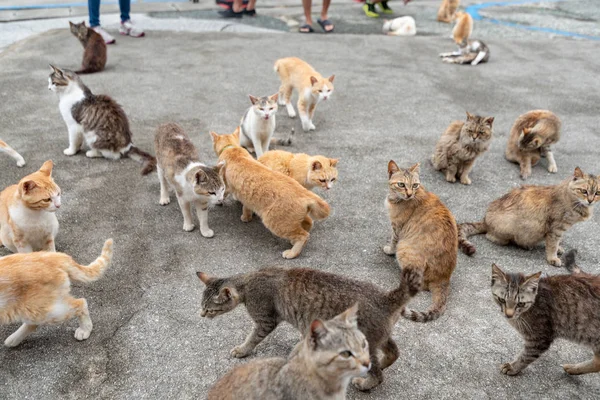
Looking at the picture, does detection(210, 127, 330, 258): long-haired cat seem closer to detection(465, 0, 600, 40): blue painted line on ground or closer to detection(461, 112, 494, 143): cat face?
detection(461, 112, 494, 143): cat face

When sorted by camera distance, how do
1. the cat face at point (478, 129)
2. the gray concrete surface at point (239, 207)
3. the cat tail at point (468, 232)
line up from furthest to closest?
the cat face at point (478, 129)
the cat tail at point (468, 232)
the gray concrete surface at point (239, 207)

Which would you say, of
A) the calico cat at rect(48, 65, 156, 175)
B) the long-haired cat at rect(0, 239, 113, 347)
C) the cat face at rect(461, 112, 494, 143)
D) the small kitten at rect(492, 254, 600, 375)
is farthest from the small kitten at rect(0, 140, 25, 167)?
the cat face at rect(461, 112, 494, 143)

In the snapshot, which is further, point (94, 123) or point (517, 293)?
point (94, 123)

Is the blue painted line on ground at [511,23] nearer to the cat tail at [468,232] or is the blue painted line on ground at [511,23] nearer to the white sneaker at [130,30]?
the white sneaker at [130,30]

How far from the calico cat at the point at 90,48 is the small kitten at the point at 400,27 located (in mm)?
7190

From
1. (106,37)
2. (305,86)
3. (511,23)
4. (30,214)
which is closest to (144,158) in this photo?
(30,214)

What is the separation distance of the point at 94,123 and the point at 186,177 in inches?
80.5

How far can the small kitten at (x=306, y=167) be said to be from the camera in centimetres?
439

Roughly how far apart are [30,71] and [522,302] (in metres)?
8.77

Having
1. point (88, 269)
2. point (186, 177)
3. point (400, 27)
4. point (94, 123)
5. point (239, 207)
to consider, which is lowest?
point (239, 207)

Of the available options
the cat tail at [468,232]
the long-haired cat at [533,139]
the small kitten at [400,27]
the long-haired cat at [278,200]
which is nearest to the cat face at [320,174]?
the long-haired cat at [278,200]

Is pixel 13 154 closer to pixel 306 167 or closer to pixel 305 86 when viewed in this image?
pixel 306 167

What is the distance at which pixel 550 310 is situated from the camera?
9.32 ft

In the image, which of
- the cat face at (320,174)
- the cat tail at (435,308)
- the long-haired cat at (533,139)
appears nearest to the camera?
the cat tail at (435,308)
